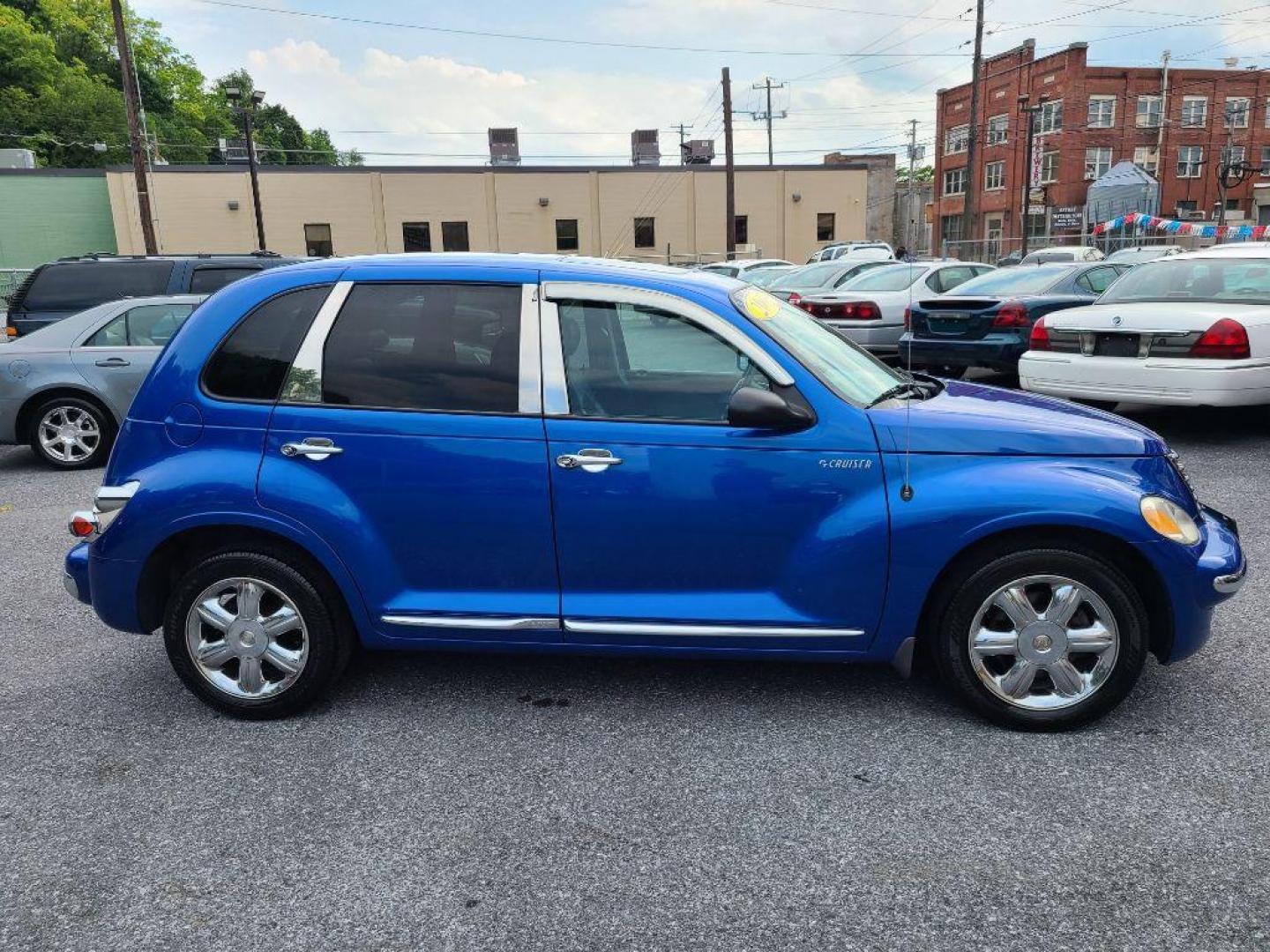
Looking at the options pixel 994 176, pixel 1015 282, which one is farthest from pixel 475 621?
pixel 994 176

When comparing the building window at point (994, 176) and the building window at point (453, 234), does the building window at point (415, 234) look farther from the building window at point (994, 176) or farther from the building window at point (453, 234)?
the building window at point (994, 176)

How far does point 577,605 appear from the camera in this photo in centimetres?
354

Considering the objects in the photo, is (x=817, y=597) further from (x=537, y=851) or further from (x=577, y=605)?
(x=537, y=851)

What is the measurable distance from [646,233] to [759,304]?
44607mm

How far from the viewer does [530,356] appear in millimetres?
3535

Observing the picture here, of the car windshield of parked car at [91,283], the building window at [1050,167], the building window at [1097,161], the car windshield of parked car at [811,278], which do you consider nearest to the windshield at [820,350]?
the car windshield of parked car at [91,283]

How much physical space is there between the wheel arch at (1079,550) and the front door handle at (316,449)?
2238mm

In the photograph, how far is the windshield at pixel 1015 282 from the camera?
1097cm

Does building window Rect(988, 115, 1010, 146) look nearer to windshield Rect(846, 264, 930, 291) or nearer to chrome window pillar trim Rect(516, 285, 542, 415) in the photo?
windshield Rect(846, 264, 930, 291)

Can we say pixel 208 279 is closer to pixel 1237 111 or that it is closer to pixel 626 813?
pixel 626 813

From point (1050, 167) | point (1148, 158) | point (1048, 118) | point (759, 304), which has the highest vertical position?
point (1048, 118)

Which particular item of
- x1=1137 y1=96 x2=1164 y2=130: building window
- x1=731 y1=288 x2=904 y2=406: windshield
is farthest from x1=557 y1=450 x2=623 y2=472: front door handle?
x1=1137 y1=96 x2=1164 y2=130: building window

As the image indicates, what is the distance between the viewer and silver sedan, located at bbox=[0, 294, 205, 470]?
28.0ft

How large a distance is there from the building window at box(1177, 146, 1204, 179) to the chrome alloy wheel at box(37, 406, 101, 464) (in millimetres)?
60770
